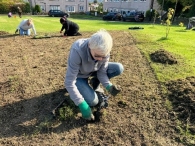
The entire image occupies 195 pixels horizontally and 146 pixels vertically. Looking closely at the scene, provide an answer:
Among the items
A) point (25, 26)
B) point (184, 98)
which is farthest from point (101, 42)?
point (25, 26)

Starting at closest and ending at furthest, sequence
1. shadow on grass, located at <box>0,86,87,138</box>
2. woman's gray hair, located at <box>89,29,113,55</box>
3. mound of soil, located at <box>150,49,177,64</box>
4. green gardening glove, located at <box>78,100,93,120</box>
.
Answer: woman's gray hair, located at <box>89,29,113,55</box> < green gardening glove, located at <box>78,100,93,120</box> < shadow on grass, located at <box>0,86,87,138</box> < mound of soil, located at <box>150,49,177,64</box>

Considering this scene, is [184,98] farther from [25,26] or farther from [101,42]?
[25,26]

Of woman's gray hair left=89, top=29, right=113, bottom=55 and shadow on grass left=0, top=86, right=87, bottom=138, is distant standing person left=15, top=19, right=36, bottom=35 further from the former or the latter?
woman's gray hair left=89, top=29, right=113, bottom=55

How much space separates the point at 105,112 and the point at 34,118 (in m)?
1.12

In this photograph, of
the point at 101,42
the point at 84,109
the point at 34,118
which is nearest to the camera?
the point at 101,42

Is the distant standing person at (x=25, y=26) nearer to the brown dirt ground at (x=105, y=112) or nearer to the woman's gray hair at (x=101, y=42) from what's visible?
the brown dirt ground at (x=105, y=112)

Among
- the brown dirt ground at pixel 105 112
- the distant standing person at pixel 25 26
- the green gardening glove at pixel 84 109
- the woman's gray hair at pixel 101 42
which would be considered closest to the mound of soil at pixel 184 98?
the brown dirt ground at pixel 105 112

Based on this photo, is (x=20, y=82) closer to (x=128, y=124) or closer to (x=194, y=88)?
(x=128, y=124)

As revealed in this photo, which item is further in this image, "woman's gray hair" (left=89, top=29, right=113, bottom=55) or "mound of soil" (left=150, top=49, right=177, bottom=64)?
"mound of soil" (left=150, top=49, right=177, bottom=64)

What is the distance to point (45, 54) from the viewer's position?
671 cm

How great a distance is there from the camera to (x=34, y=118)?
3.56 metres

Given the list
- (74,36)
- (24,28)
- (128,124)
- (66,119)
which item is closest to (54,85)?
(66,119)

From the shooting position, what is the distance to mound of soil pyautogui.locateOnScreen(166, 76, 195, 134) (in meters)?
3.38

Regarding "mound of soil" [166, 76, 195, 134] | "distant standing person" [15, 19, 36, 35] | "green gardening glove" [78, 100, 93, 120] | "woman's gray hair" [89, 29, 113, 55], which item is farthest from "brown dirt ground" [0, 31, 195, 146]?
"distant standing person" [15, 19, 36, 35]
